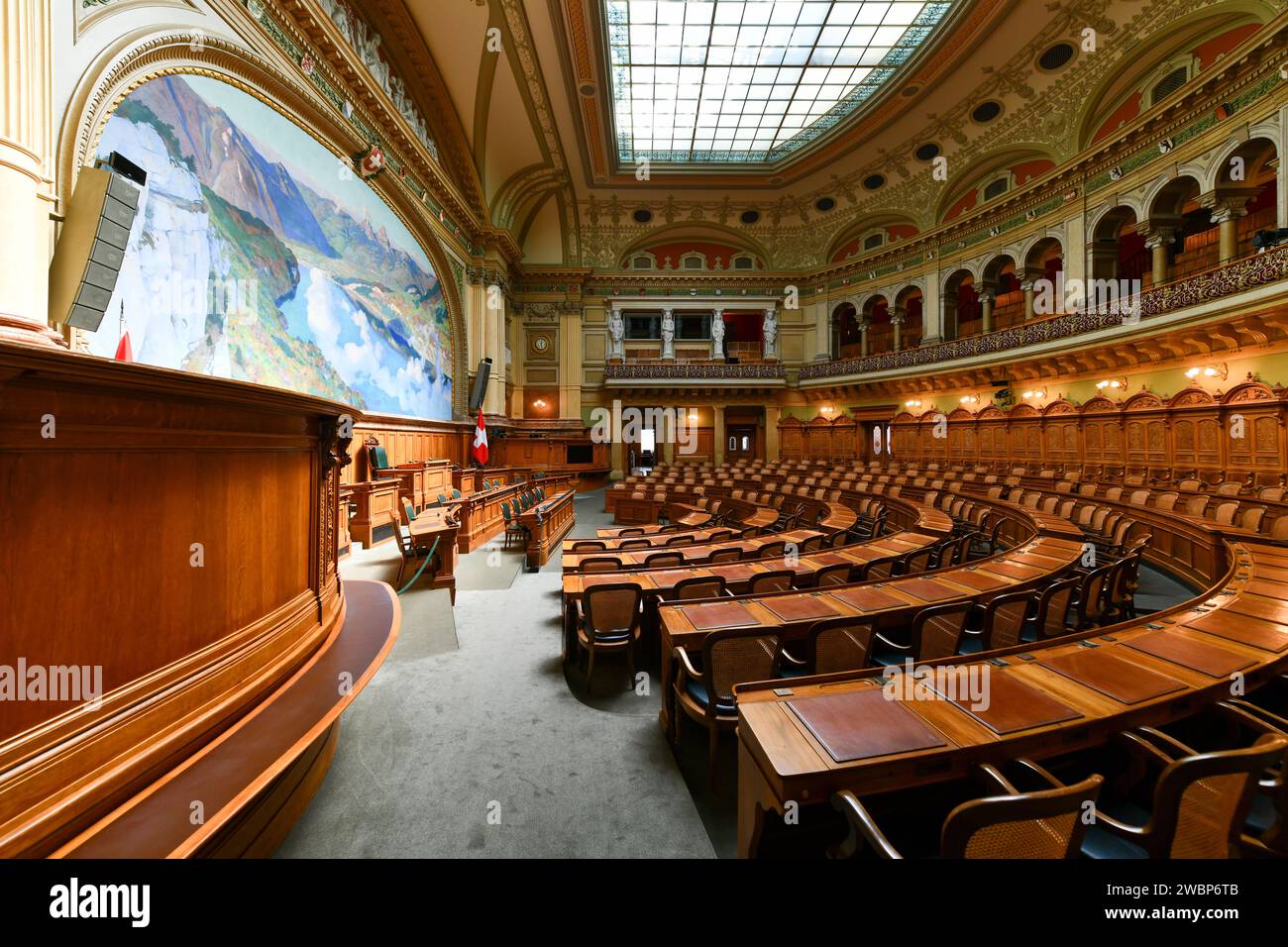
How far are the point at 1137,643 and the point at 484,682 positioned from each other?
4.28 m

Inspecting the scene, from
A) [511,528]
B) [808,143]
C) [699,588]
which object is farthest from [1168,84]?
[511,528]

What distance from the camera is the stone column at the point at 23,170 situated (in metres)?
3.60

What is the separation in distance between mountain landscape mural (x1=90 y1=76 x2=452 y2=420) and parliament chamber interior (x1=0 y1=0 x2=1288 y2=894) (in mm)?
69

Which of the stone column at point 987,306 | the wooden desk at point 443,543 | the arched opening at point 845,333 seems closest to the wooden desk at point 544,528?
the wooden desk at point 443,543

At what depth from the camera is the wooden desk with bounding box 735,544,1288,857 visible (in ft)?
5.74

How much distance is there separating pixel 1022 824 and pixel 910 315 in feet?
83.9

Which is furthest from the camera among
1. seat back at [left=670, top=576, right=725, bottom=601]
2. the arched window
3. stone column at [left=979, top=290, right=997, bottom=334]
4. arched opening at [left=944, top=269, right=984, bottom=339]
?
arched opening at [left=944, top=269, right=984, bottom=339]

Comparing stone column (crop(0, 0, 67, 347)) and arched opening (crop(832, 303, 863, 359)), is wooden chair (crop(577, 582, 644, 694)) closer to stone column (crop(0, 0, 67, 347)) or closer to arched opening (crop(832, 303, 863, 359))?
stone column (crop(0, 0, 67, 347))

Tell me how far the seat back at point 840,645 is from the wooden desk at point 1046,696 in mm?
458

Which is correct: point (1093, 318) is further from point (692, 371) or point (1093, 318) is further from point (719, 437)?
point (692, 371)

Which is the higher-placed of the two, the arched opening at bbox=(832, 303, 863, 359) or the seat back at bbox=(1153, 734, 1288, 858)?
the arched opening at bbox=(832, 303, 863, 359)

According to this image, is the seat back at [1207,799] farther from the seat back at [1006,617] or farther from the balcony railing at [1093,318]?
the balcony railing at [1093,318]

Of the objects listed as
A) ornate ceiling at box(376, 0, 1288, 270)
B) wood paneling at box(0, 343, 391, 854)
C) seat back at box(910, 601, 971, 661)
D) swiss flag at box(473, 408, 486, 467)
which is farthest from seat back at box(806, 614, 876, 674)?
ornate ceiling at box(376, 0, 1288, 270)
